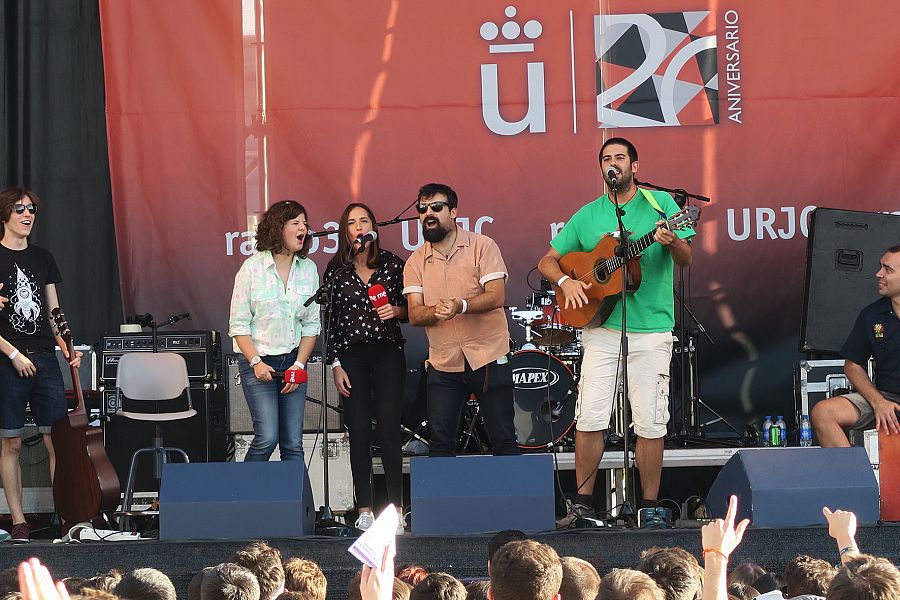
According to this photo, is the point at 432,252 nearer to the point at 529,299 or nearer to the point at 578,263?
the point at 578,263

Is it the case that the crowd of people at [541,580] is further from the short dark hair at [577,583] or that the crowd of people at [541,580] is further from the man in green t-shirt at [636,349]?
the man in green t-shirt at [636,349]

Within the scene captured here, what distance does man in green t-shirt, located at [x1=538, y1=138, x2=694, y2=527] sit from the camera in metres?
5.78

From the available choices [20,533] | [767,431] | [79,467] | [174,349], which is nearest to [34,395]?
[79,467]

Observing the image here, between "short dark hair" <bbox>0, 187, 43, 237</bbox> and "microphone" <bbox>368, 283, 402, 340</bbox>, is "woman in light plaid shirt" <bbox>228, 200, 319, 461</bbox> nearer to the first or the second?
"microphone" <bbox>368, 283, 402, 340</bbox>

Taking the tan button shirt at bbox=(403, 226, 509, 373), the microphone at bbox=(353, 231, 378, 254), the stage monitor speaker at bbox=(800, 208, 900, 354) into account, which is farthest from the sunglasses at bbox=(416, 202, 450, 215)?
the stage monitor speaker at bbox=(800, 208, 900, 354)

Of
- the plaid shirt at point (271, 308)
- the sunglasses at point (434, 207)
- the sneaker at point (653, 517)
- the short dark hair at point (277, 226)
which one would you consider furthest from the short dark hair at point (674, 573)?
the short dark hair at point (277, 226)

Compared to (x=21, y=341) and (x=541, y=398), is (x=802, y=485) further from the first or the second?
(x=21, y=341)

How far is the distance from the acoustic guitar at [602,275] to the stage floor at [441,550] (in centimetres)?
121

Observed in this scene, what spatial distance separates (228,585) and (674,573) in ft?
3.39

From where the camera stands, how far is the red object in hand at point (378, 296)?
570cm

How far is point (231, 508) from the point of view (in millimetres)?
5113

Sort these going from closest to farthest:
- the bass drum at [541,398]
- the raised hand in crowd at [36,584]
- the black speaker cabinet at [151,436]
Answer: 1. the raised hand in crowd at [36,584]
2. the black speaker cabinet at [151,436]
3. the bass drum at [541,398]

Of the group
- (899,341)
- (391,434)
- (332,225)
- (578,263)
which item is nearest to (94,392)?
(332,225)

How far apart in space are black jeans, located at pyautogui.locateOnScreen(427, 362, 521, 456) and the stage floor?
879 mm
